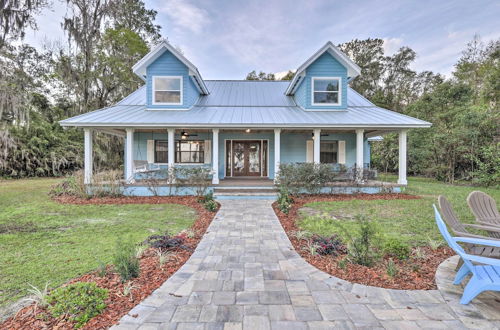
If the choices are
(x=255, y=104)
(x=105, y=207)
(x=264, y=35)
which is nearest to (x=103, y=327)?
(x=105, y=207)

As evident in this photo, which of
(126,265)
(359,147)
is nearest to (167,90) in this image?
(359,147)

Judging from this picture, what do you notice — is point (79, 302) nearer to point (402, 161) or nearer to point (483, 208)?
point (483, 208)

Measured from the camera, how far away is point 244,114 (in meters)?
10.5

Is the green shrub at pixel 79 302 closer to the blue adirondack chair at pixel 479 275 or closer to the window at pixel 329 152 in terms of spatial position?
the blue adirondack chair at pixel 479 275

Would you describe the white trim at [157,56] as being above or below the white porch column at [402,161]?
above

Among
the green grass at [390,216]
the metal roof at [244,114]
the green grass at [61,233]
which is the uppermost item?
the metal roof at [244,114]

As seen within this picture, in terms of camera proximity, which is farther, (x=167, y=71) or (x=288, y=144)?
(x=288, y=144)

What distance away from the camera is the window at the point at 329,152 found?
1220 cm

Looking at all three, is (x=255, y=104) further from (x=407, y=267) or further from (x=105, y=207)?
(x=407, y=267)

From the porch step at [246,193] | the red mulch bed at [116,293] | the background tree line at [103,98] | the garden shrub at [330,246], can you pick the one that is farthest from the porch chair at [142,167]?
the garden shrub at [330,246]

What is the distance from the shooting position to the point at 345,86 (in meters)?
11.0

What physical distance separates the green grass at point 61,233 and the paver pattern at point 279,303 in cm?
152

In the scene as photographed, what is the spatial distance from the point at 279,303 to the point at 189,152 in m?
10.4

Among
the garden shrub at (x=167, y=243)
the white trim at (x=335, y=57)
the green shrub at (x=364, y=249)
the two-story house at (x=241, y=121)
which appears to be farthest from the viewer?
the white trim at (x=335, y=57)
